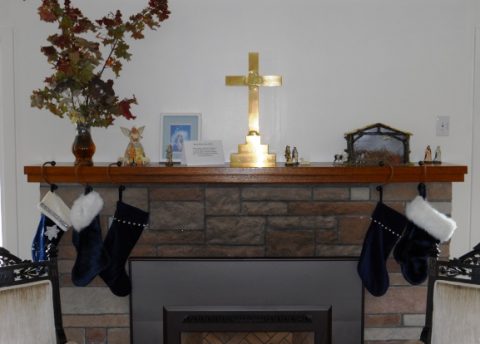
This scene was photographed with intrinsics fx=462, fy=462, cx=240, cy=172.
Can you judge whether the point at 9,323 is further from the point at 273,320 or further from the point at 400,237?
the point at 400,237

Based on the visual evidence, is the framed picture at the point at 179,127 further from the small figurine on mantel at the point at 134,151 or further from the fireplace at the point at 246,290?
the fireplace at the point at 246,290

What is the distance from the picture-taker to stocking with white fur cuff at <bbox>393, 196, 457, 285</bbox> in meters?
1.99

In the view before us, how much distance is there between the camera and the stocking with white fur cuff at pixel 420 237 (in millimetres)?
1985

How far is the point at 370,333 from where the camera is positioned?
2.20 metres

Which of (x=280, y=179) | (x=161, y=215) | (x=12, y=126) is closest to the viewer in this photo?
(x=280, y=179)

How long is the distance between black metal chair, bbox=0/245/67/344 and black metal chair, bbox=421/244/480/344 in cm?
148

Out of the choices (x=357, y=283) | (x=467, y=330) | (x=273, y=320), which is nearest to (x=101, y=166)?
(x=273, y=320)

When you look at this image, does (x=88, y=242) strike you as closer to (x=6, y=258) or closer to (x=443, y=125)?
(x=6, y=258)

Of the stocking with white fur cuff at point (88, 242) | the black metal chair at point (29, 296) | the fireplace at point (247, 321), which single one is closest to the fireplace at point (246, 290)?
the fireplace at point (247, 321)

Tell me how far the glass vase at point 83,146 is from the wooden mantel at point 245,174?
0.06 meters

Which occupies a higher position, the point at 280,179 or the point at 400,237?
the point at 280,179

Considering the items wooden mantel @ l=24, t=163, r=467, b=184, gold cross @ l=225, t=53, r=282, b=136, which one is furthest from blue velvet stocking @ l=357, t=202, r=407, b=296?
gold cross @ l=225, t=53, r=282, b=136

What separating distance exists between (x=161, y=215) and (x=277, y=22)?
1092 millimetres

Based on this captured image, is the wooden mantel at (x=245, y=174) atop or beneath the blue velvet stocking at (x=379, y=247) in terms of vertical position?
atop
